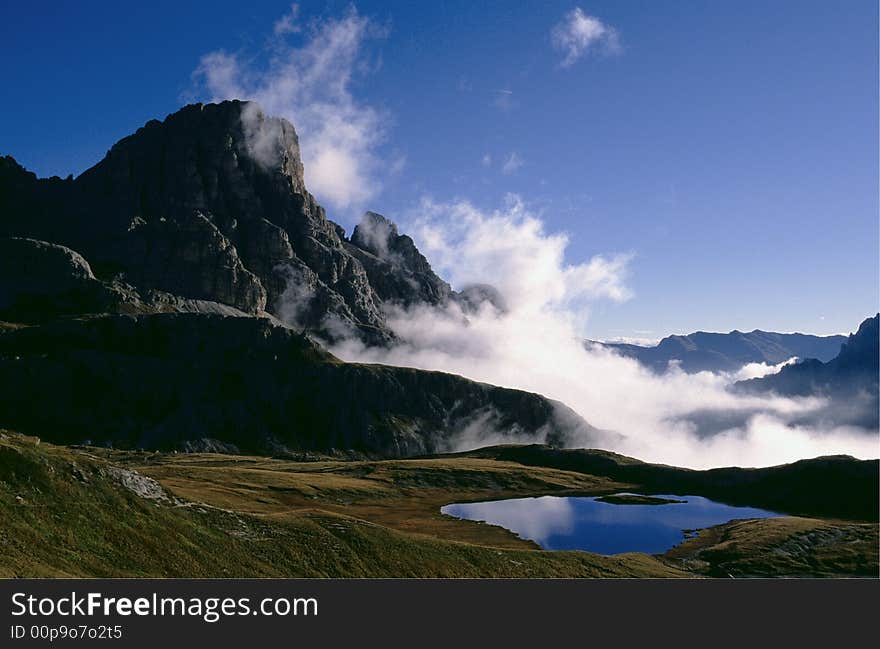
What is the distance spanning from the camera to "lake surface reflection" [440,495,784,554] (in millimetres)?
114188

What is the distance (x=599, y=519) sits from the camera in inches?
5561

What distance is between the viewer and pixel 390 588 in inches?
1099

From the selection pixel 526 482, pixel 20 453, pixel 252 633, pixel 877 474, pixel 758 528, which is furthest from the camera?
pixel 526 482

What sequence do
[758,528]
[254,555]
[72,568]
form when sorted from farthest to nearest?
[758,528] < [254,555] < [72,568]

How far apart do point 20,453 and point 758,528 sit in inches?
4954

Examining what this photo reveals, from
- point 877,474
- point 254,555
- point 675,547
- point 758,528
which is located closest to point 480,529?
point 675,547

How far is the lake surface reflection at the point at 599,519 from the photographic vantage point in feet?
375

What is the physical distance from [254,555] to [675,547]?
86.4 meters

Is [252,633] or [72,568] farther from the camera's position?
[72,568]

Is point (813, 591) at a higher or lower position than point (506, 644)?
higher

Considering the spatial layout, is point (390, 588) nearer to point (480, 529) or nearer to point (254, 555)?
point (254, 555)

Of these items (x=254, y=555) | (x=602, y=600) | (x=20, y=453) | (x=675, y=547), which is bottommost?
(x=675, y=547)

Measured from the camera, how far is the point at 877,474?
16938cm

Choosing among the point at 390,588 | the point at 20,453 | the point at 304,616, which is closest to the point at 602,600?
the point at 390,588
